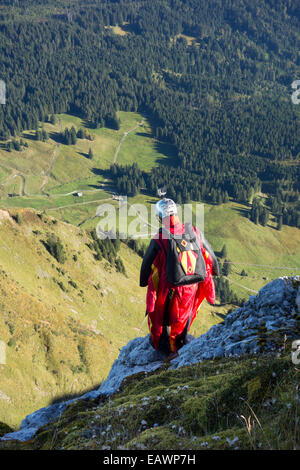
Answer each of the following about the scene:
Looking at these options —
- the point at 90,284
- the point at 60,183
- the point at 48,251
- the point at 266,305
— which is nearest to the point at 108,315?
the point at 90,284

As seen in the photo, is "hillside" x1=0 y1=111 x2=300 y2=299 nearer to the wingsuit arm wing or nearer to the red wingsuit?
the red wingsuit

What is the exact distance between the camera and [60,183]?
198m

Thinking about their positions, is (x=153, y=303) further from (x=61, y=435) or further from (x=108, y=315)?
(x=108, y=315)

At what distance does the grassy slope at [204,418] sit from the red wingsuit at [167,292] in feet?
16.7

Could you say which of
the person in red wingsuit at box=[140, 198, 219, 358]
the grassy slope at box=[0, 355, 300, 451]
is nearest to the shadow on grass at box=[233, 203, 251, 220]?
the person in red wingsuit at box=[140, 198, 219, 358]

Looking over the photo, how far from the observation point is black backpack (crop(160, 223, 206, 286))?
42.3 feet

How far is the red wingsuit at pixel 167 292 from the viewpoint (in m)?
13.5

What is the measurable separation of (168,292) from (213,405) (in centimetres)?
721

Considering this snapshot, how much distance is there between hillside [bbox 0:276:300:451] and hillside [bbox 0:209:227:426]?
57.2 ft

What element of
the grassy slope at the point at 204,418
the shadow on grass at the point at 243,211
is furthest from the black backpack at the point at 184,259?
the shadow on grass at the point at 243,211

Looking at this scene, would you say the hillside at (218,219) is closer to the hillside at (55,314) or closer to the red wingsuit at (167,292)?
the hillside at (55,314)

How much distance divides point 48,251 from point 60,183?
155401mm

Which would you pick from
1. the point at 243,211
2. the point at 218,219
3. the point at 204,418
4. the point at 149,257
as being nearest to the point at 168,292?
the point at 149,257

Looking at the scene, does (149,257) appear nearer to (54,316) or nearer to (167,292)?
(167,292)
